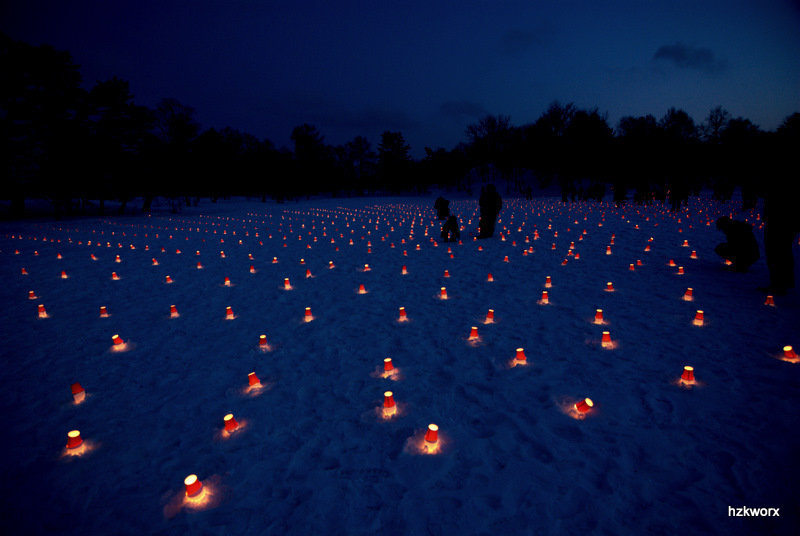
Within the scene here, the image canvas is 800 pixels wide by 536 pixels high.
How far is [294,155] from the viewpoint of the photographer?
2317 inches

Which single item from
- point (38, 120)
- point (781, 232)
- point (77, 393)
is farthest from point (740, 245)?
point (38, 120)

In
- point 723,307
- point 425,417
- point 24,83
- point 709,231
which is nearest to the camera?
point 425,417

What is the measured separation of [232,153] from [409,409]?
6060 cm

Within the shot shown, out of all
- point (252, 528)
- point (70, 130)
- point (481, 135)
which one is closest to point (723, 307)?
point (252, 528)

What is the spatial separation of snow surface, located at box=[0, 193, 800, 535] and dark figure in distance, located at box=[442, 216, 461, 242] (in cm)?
475

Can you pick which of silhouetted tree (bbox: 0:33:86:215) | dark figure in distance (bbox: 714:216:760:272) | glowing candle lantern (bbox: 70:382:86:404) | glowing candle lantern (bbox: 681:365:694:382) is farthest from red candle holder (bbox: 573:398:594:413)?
silhouetted tree (bbox: 0:33:86:215)

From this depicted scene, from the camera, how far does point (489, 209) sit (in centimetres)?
1312

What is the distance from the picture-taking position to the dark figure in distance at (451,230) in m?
12.6

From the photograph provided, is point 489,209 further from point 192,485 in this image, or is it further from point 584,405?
point 192,485

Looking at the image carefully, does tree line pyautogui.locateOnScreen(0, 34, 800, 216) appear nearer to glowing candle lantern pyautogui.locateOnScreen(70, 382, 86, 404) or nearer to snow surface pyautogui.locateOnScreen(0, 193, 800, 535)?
snow surface pyautogui.locateOnScreen(0, 193, 800, 535)

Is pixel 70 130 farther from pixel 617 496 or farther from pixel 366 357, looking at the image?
pixel 617 496

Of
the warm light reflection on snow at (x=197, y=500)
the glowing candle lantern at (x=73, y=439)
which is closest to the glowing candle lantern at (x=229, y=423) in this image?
the warm light reflection on snow at (x=197, y=500)

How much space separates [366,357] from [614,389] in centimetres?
314

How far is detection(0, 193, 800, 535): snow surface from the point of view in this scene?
2.70 metres
